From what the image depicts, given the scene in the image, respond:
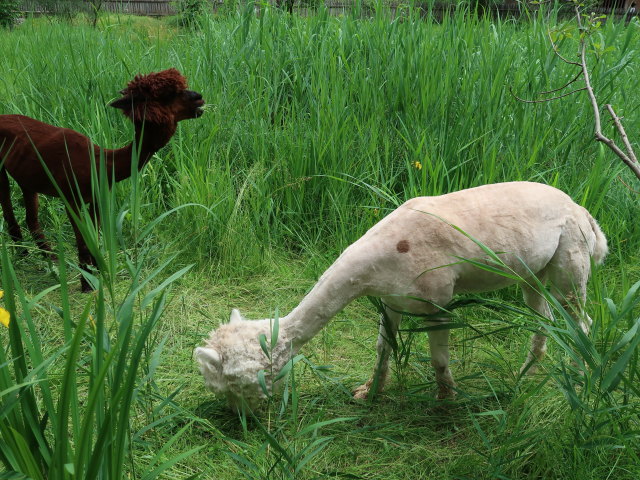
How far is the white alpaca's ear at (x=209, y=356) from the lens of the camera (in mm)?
2244

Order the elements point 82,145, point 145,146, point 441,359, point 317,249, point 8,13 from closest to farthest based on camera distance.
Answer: point 441,359, point 145,146, point 82,145, point 317,249, point 8,13

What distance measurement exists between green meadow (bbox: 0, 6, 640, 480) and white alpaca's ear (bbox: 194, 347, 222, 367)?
0.18 m

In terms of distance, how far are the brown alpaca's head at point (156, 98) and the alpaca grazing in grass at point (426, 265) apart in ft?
3.85

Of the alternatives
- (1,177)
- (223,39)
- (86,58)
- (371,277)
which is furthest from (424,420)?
(86,58)

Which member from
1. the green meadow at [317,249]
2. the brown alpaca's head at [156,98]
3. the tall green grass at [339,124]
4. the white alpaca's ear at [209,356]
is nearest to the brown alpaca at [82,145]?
the brown alpaca's head at [156,98]

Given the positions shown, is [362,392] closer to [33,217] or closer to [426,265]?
[426,265]

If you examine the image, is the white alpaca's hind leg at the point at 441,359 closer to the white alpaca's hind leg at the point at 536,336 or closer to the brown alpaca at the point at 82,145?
the white alpaca's hind leg at the point at 536,336

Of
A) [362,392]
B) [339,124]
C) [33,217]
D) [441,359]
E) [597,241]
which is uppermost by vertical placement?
[339,124]

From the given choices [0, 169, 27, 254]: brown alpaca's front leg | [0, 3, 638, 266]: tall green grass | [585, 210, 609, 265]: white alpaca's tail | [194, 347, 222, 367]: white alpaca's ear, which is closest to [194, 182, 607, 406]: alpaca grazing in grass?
[194, 347, 222, 367]: white alpaca's ear

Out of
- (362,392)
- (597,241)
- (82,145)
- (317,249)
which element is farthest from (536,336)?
(82,145)

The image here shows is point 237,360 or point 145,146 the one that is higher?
point 145,146

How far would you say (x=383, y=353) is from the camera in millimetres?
2703

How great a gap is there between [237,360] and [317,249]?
186cm

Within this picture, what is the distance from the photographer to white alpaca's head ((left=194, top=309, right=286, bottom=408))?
2244 mm
